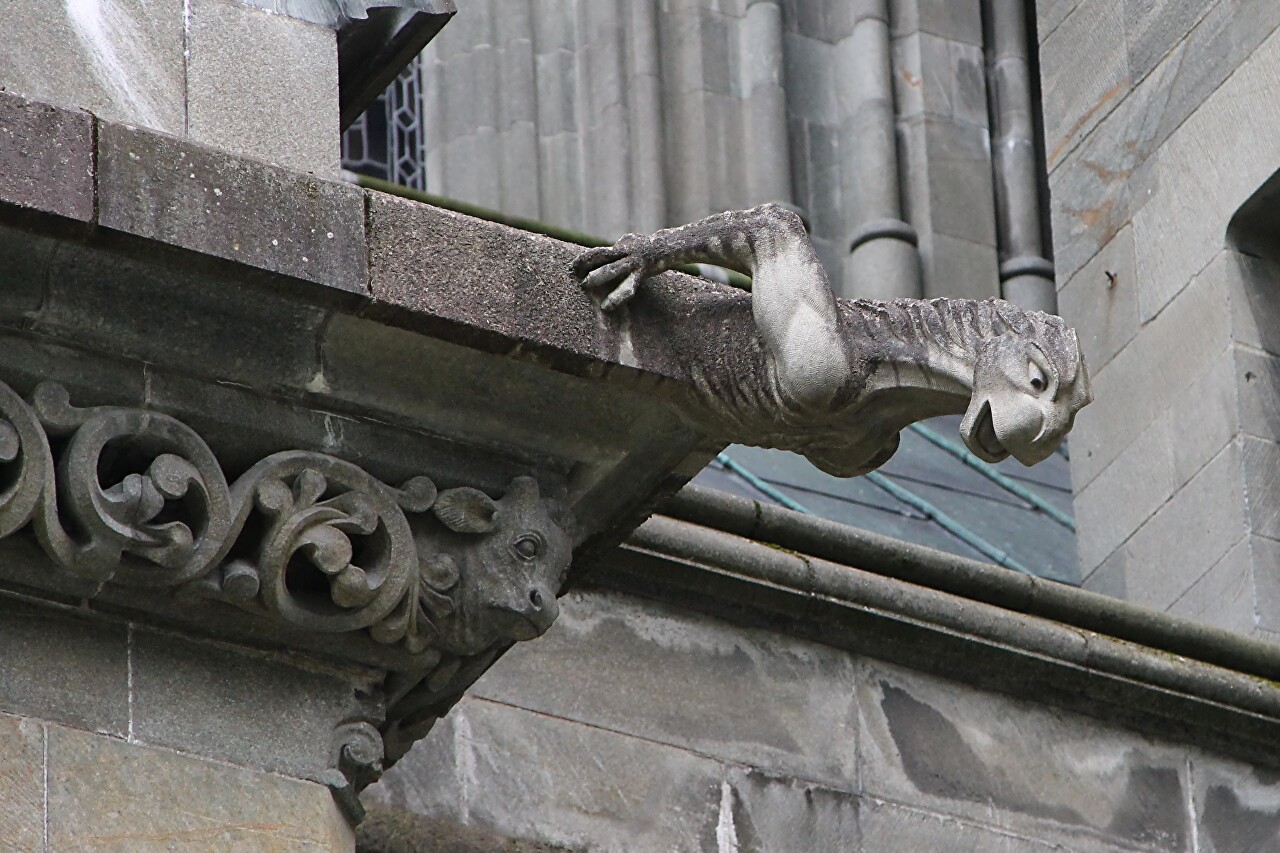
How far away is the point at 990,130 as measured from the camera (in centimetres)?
1814

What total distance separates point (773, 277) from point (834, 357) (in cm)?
18

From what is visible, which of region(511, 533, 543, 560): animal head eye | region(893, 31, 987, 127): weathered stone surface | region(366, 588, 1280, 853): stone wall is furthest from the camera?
region(893, 31, 987, 127): weathered stone surface

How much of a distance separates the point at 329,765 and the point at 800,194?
11.8 m

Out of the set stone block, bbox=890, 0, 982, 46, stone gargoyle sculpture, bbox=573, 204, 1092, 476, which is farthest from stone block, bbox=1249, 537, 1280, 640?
stone block, bbox=890, 0, 982, 46

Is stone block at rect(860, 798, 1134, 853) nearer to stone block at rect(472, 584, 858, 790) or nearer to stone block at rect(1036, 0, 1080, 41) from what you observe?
stone block at rect(472, 584, 858, 790)

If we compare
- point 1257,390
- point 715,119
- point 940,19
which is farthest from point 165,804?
point 940,19

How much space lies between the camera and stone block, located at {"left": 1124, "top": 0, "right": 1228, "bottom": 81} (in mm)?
12289

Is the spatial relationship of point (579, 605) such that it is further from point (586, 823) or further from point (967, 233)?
point (967, 233)

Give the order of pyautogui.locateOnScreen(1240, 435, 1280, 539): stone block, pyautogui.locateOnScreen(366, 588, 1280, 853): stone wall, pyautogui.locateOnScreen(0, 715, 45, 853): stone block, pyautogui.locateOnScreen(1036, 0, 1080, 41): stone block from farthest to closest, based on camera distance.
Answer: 1. pyautogui.locateOnScreen(1036, 0, 1080, 41): stone block
2. pyautogui.locateOnScreen(1240, 435, 1280, 539): stone block
3. pyautogui.locateOnScreen(366, 588, 1280, 853): stone wall
4. pyautogui.locateOnScreen(0, 715, 45, 853): stone block

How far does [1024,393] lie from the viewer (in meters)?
6.30

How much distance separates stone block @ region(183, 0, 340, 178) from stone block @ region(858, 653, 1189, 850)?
3352mm

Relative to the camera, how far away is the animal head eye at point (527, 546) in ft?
20.7

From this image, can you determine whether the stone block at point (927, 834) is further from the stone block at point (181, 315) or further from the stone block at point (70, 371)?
the stone block at point (70, 371)

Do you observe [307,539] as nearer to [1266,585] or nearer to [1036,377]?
[1036,377]
